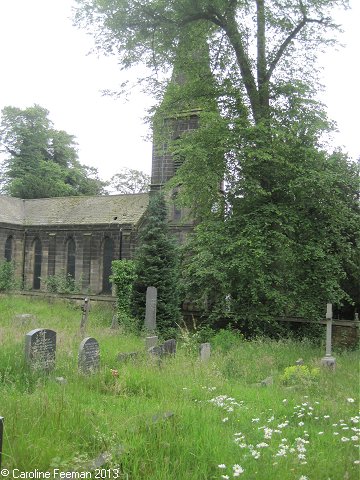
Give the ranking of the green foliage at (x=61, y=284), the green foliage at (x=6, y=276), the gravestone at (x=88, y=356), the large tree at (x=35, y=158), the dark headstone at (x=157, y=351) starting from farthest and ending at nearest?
1. the large tree at (x=35, y=158)
2. the green foliage at (x=61, y=284)
3. the green foliage at (x=6, y=276)
4. the dark headstone at (x=157, y=351)
5. the gravestone at (x=88, y=356)

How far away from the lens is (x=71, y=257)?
32.8 m

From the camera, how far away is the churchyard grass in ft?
14.5

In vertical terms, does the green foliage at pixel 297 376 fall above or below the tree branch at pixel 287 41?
below

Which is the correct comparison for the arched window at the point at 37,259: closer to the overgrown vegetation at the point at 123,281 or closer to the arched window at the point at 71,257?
the arched window at the point at 71,257

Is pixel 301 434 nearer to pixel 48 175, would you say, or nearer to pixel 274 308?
pixel 274 308

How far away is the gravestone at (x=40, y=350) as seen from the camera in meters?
8.12

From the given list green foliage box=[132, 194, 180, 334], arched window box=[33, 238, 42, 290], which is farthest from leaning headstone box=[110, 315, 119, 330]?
arched window box=[33, 238, 42, 290]

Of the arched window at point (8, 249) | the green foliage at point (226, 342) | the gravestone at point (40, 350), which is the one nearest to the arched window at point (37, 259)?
the arched window at point (8, 249)

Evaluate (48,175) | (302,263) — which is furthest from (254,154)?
→ (48,175)

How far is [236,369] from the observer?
9969 millimetres

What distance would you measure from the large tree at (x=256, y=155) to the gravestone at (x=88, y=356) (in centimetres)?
814

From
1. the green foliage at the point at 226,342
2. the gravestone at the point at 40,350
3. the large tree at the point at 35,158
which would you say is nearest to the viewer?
the gravestone at the point at 40,350

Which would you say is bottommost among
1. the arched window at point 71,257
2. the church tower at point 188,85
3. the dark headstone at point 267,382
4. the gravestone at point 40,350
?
the dark headstone at point 267,382

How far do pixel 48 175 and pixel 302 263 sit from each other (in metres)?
36.9
